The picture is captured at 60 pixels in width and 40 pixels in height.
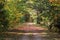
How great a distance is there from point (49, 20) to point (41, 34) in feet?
1.95

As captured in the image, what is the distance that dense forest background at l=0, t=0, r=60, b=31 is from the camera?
7.41m

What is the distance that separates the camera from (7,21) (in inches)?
304

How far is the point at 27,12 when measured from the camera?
25.1 ft

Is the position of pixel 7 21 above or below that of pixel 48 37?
above

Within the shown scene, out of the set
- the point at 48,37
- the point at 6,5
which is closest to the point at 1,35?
the point at 6,5

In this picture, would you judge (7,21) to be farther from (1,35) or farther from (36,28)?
(36,28)

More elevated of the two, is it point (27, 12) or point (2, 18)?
point (27, 12)

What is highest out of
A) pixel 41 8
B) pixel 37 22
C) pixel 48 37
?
pixel 41 8

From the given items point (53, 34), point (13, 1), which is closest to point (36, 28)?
point (53, 34)

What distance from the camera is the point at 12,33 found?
7602 mm

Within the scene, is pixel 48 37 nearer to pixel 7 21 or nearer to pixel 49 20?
pixel 49 20

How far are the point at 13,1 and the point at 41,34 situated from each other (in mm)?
1585

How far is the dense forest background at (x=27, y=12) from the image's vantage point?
741cm

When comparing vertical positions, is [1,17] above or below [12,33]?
A: above
